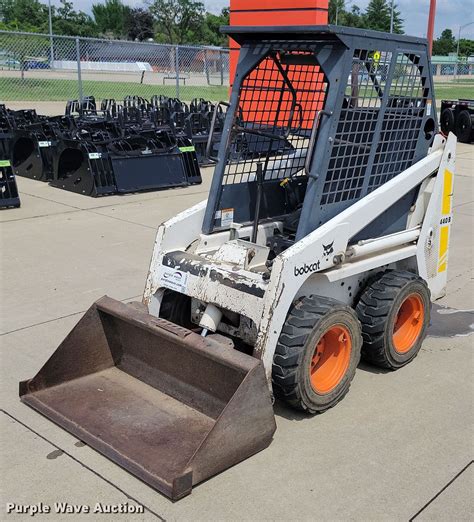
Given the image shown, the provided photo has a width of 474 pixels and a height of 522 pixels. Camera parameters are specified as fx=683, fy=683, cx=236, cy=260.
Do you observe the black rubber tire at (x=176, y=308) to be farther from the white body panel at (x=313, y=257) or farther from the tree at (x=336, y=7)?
the tree at (x=336, y=7)

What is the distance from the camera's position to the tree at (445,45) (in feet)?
349

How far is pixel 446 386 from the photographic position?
4.29 m

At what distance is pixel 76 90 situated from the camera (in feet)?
89.8

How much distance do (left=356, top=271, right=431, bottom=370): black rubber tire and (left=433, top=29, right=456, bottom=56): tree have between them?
109m

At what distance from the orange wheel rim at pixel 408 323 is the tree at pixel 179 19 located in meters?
83.9

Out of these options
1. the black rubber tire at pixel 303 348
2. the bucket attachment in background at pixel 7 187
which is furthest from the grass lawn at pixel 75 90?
the black rubber tire at pixel 303 348

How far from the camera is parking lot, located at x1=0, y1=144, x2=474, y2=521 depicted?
3105 millimetres

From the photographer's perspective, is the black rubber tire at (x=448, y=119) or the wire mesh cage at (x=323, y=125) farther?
the black rubber tire at (x=448, y=119)

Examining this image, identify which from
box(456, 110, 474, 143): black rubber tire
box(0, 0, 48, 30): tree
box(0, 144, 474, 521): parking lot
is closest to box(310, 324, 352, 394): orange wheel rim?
box(0, 144, 474, 521): parking lot

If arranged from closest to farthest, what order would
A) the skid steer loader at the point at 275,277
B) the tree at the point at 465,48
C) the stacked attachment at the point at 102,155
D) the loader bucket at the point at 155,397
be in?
the loader bucket at the point at 155,397, the skid steer loader at the point at 275,277, the stacked attachment at the point at 102,155, the tree at the point at 465,48

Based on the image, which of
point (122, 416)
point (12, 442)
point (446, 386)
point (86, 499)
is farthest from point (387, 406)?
point (12, 442)

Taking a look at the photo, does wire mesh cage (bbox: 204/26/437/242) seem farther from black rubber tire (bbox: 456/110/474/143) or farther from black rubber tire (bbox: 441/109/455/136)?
black rubber tire (bbox: 441/109/455/136)

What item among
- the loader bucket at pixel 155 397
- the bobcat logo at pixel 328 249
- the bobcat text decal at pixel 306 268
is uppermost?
the bobcat logo at pixel 328 249

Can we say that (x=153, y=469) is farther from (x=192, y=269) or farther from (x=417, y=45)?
(x=417, y=45)
